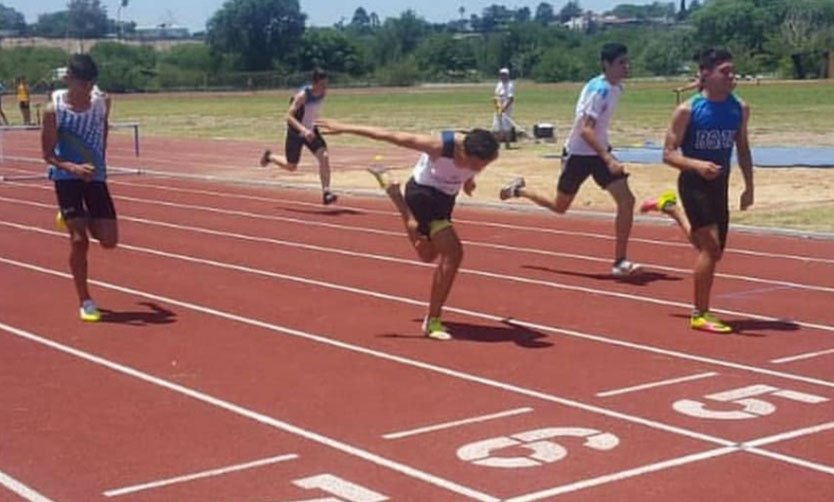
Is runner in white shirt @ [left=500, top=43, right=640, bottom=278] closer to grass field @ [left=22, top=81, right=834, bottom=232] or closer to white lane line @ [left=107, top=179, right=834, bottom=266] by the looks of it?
white lane line @ [left=107, top=179, right=834, bottom=266]

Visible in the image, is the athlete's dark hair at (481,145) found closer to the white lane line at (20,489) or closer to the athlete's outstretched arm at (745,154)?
the athlete's outstretched arm at (745,154)

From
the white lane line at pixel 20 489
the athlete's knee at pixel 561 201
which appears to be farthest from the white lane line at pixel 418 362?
the white lane line at pixel 20 489

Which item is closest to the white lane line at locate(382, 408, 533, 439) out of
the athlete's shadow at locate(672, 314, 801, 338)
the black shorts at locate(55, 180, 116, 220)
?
the athlete's shadow at locate(672, 314, 801, 338)

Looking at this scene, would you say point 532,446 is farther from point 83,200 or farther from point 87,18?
point 87,18

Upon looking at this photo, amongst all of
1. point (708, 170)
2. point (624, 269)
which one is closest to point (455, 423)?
point (708, 170)

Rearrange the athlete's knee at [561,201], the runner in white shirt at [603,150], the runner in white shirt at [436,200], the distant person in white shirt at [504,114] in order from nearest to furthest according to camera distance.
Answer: the runner in white shirt at [436,200], the runner in white shirt at [603,150], the athlete's knee at [561,201], the distant person in white shirt at [504,114]

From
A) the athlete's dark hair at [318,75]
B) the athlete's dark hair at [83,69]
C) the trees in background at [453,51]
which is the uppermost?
the athlete's dark hair at [83,69]

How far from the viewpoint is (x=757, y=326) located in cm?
1073

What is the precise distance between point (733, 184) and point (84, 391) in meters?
13.7

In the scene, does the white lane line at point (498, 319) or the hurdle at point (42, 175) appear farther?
the hurdle at point (42, 175)

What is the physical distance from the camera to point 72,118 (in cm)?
1112

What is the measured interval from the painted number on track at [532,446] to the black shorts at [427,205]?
2898mm

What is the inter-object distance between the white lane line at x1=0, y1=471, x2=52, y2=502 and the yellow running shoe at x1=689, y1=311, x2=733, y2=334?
507cm

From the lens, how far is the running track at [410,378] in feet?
23.2
